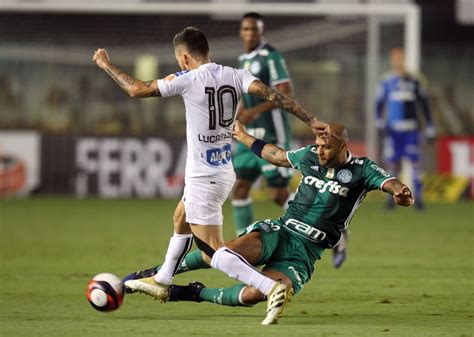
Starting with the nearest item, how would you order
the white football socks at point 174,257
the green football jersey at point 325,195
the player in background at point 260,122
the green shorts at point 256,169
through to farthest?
1. the green football jersey at point 325,195
2. the white football socks at point 174,257
3. the player in background at point 260,122
4. the green shorts at point 256,169

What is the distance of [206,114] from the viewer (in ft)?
25.1

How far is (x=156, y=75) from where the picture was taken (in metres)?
21.2

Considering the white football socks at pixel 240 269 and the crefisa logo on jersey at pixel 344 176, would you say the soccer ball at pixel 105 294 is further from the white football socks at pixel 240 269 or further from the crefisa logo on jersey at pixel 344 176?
the crefisa logo on jersey at pixel 344 176

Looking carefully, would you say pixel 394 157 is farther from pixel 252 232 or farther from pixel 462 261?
pixel 252 232

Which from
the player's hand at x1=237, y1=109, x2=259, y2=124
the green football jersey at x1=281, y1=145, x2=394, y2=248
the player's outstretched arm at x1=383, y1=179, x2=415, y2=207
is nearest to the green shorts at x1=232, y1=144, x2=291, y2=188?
the player's hand at x1=237, y1=109, x2=259, y2=124

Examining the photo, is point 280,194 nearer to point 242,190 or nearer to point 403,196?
point 242,190

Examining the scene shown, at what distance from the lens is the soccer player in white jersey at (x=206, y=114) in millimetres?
7539

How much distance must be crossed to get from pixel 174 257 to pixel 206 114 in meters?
1.12

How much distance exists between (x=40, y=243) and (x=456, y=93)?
12635mm

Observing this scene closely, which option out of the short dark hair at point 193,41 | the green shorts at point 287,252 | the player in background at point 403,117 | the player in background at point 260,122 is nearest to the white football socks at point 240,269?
the green shorts at point 287,252

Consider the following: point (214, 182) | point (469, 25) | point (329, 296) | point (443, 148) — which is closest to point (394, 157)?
point (443, 148)

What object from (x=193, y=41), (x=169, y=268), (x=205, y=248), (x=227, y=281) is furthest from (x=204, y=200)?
(x=227, y=281)

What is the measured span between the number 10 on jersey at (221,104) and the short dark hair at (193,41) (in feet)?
0.91

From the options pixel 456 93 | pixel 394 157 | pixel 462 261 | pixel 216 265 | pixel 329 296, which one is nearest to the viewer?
pixel 216 265
